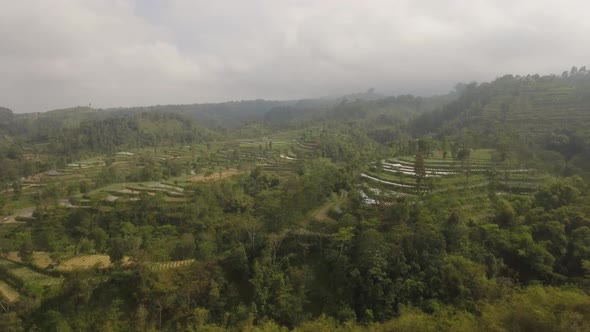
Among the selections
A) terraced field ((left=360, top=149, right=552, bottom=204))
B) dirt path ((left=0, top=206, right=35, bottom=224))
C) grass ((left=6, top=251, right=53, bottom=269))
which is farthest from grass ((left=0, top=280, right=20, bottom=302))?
terraced field ((left=360, top=149, right=552, bottom=204))

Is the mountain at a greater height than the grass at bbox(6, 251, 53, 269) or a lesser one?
greater

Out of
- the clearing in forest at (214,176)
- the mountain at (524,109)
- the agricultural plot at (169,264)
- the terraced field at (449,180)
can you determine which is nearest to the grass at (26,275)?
the agricultural plot at (169,264)

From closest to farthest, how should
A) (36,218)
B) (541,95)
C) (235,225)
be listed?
(235,225) < (36,218) < (541,95)

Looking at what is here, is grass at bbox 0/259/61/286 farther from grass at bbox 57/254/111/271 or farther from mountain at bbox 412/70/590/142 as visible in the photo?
mountain at bbox 412/70/590/142

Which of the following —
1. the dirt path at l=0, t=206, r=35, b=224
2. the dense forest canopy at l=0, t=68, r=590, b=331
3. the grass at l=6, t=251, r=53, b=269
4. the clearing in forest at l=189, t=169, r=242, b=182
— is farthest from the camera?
the clearing in forest at l=189, t=169, r=242, b=182

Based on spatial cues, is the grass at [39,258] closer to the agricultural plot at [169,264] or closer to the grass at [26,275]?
the grass at [26,275]

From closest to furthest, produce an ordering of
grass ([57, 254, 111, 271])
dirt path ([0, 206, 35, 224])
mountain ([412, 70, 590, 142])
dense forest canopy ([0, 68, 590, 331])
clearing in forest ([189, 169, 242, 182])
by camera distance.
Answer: dense forest canopy ([0, 68, 590, 331]) → grass ([57, 254, 111, 271]) → dirt path ([0, 206, 35, 224]) → clearing in forest ([189, 169, 242, 182]) → mountain ([412, 70, 590, 142])

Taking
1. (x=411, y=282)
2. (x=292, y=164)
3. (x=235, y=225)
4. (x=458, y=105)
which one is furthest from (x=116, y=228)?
(x=458, y=105)

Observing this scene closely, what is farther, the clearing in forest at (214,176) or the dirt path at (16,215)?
the clearing in forest at (214,176)

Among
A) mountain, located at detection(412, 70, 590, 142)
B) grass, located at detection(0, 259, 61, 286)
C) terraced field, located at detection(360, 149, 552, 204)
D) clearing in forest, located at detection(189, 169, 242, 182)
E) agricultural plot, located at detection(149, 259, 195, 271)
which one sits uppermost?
mountain, located at detection(412, 70, 590, 142)

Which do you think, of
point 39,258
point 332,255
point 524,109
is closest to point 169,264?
point 39,258

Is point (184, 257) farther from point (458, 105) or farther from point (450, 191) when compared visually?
point (458, 105)
